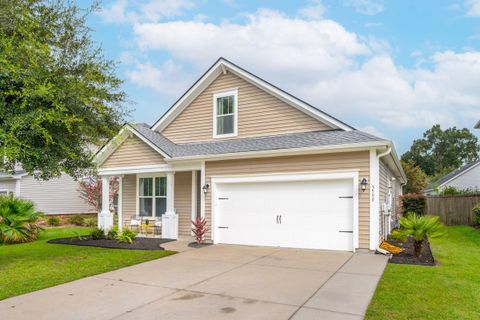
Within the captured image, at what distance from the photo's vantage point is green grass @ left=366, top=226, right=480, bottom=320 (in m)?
5.43

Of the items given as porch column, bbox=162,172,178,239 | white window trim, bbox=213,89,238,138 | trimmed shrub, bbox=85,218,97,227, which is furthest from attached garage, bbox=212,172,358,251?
trimmed shrub, bbox=85,218,97,227

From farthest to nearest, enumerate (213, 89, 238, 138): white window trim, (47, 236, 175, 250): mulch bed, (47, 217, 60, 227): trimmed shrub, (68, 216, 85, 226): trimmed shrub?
(68, 216, 85, 226): trimmed shrub < (47, 217, 60, 227): trimmed shrub < (213, 89, 238, 138): white window trim < (47, 236, 175, 250): mulch bed

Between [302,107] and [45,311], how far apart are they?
33.5ft

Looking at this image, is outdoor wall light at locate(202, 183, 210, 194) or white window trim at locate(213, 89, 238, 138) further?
white window trim at locate(213, 89, 238, 138)

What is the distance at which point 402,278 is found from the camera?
7531 millimetres

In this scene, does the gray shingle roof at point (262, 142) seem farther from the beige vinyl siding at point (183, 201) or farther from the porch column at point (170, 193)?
the beige vinyl siding at point (183, 201)

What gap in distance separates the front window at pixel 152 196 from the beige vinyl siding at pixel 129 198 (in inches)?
14.5

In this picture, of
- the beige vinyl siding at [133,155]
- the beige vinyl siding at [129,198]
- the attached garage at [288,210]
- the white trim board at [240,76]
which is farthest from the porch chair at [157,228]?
the white trim board at [240,76]

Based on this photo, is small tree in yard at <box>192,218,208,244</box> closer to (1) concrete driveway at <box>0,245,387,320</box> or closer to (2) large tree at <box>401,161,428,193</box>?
(1) concrete driveway at <box>0,245,387,320</box>

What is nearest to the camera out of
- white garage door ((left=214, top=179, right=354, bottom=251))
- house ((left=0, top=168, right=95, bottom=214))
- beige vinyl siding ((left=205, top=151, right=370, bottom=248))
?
beige vinyl siding ((left=205, top=151, right=370, bottom=248))

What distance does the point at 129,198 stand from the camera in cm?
1609

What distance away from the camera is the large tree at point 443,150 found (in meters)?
79.9

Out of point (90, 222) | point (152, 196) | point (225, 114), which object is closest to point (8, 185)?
point (90, 222)

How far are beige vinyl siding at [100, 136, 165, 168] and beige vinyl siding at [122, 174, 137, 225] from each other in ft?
3.85
